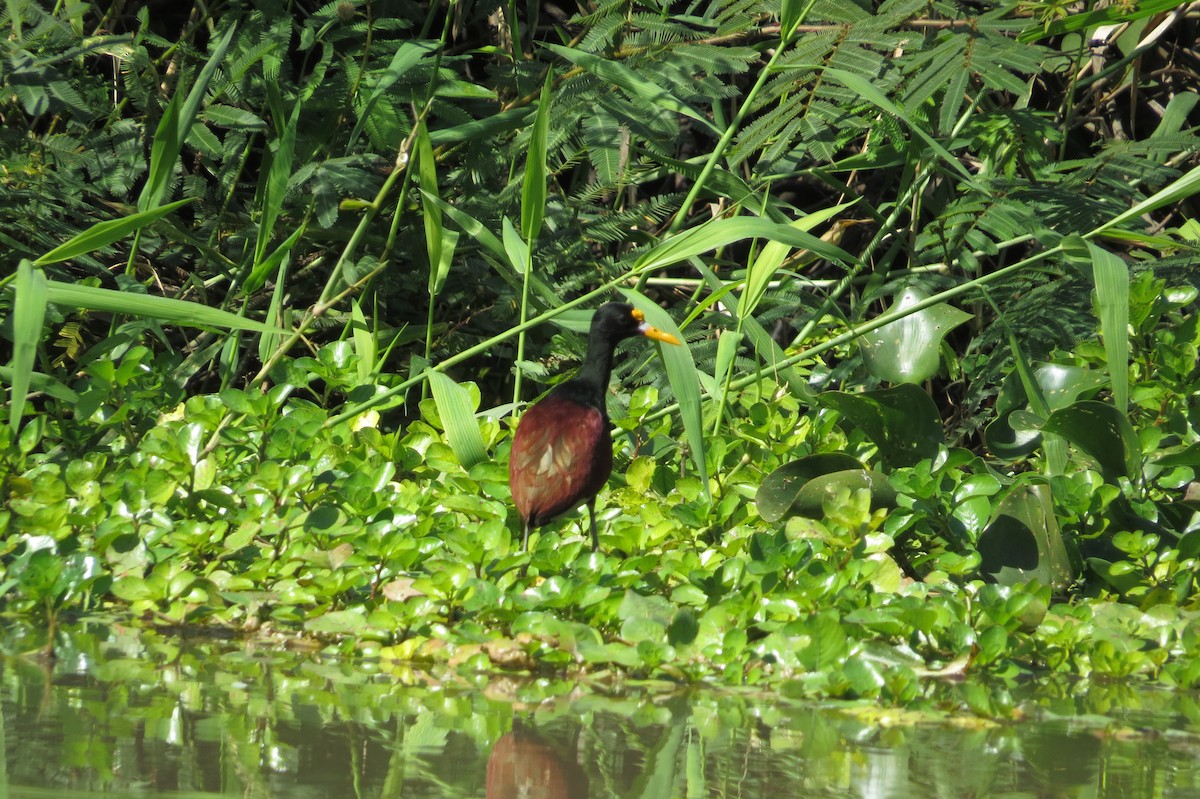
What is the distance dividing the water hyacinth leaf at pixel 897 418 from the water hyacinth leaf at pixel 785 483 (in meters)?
0.16

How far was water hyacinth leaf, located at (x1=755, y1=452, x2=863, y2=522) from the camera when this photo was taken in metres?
2.96

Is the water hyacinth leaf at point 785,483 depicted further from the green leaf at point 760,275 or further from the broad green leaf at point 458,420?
the broad green leaf at point 458,420

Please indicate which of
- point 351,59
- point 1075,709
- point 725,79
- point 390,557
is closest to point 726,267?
point 725,79

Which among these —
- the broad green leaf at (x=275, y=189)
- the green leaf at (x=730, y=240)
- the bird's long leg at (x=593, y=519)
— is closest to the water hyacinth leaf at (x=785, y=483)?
the bird's long leg at (x=593, y=519)

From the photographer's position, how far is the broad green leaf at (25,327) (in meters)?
2.29

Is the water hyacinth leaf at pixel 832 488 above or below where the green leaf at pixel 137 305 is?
below

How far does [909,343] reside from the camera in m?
3.43

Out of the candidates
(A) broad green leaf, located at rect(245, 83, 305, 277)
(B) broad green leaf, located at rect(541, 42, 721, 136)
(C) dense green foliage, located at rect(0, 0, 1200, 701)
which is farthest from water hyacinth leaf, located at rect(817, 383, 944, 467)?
(A) broad green leaf, located at rect(245, 83, 305, 277)

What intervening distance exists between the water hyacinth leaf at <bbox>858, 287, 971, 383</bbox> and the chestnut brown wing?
823 mm

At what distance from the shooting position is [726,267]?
4668mm

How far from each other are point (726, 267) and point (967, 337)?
1.00m

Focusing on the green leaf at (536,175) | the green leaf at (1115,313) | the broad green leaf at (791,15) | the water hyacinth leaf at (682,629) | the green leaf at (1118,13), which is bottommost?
the water hyacinth leaf at (682,629)

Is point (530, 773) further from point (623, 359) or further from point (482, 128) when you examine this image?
point (623, 359)

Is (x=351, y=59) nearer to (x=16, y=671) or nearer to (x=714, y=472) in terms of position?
(x=714, y=472)
